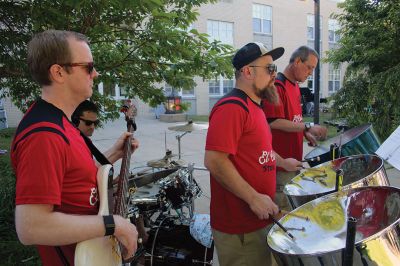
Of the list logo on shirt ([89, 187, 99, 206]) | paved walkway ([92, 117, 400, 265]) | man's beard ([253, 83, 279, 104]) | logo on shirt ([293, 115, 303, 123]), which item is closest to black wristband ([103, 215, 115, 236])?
logo on shirt ([89, 187, 99, 206])

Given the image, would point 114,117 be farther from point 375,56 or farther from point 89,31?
point 375,56

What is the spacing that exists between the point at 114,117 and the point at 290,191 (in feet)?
8.56

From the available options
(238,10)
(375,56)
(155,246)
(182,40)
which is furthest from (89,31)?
(238,10)

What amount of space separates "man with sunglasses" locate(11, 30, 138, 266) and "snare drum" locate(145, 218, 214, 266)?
4.75 feet

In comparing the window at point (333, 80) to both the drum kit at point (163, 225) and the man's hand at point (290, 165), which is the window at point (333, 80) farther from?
the man's hand at point (290, 165)

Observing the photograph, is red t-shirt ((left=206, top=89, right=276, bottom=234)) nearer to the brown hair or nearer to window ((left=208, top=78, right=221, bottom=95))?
the brown hair

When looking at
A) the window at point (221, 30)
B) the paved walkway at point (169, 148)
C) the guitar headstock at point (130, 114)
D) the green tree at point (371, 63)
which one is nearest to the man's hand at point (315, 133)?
the guitar headstock at point (130, 114)

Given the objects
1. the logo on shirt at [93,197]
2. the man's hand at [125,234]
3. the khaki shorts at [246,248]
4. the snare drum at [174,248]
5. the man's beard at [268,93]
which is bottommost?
the snare drum at [174,248]

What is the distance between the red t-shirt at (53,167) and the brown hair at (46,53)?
10 cm

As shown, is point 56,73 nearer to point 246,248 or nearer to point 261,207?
point 261,207

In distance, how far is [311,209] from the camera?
151cm

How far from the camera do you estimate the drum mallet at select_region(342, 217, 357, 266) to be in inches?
35.7

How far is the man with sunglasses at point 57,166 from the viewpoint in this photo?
98cm

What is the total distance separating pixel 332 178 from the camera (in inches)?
75.7
